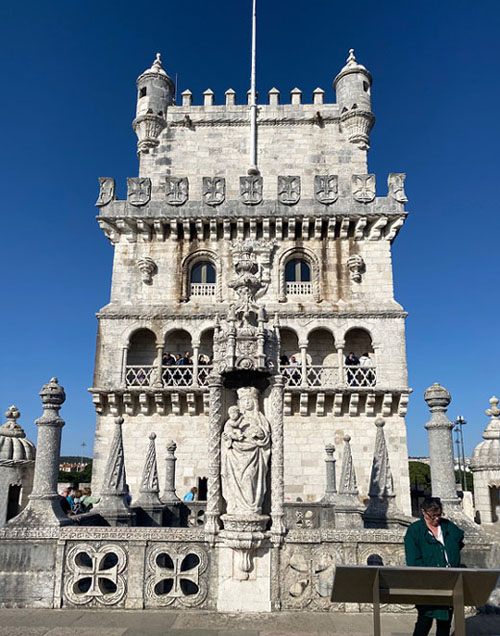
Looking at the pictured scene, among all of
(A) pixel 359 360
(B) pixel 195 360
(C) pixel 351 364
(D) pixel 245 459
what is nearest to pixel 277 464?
(D) pixel 245 459

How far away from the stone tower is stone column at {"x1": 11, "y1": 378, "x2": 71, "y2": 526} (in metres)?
12.1

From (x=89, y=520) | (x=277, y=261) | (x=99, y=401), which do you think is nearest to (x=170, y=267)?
(x=277, y=261)

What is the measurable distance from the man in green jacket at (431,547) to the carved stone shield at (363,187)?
63.2ft

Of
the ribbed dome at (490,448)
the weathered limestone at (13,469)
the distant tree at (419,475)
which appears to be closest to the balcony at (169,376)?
the weathered limestone at (13,469)

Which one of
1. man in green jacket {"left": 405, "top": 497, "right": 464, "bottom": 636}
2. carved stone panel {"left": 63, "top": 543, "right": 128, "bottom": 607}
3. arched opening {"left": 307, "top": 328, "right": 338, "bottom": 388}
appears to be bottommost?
carved stone panel {"left": 63, "top": 543, "right": 128, "bottom": 607}

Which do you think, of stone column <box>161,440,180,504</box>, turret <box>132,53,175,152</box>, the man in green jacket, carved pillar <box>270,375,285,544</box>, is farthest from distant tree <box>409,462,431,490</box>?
the man in green jacket

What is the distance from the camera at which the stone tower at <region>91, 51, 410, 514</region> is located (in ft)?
68.5

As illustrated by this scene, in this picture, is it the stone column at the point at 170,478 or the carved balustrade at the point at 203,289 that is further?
the carved balustrade at the point at 203,289

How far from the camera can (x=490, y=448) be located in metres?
14.5

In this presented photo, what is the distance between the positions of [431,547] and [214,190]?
20.4 m

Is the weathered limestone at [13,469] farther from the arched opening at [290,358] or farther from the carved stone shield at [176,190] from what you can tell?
the carved stone shield at [176,190]

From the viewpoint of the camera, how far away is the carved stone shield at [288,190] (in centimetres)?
2275

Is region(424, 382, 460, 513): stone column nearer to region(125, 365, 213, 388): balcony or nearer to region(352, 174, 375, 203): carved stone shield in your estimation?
region(125, 365, 213, 388): balcony

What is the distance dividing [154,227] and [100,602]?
1833cm
